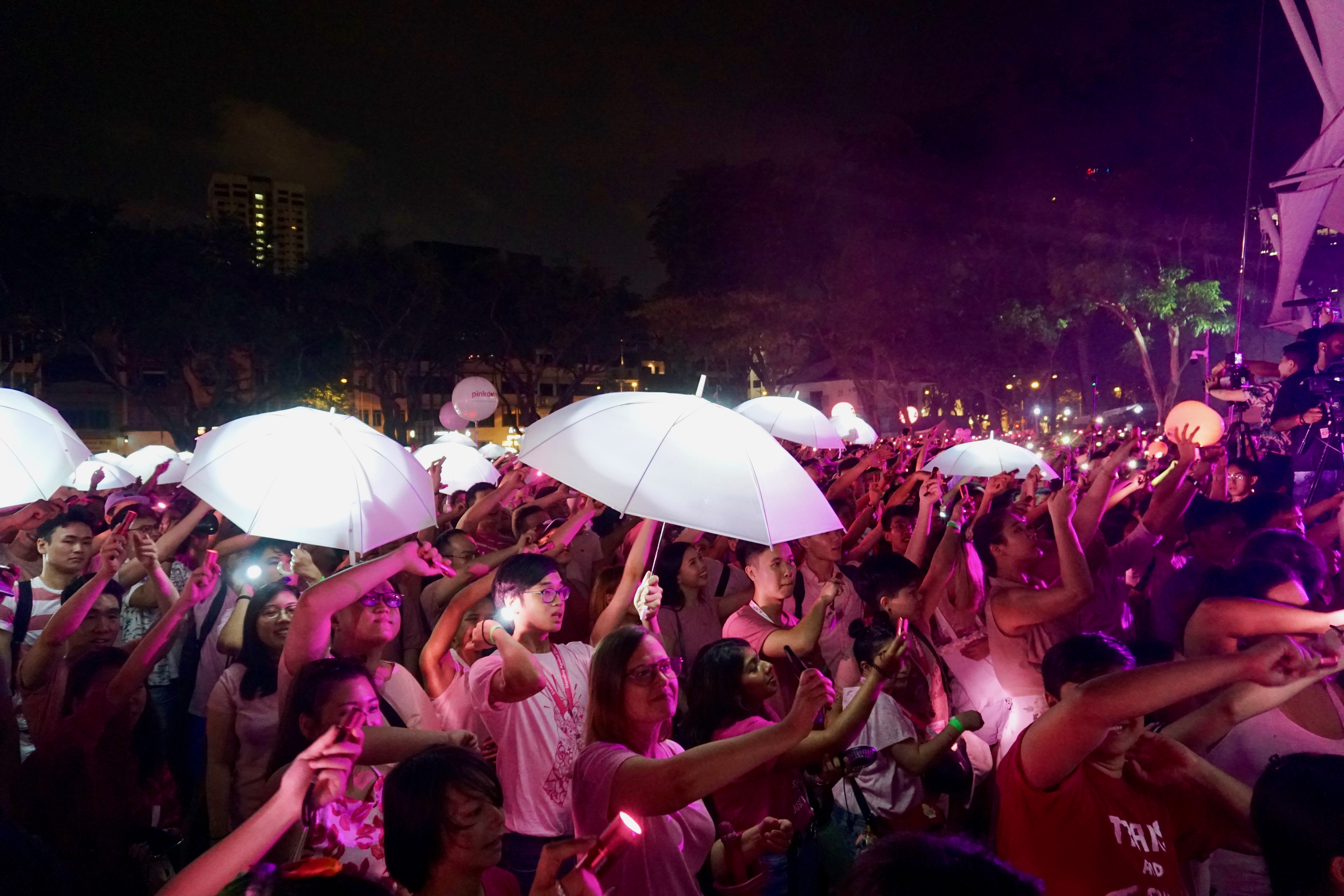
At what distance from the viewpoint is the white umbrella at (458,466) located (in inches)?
321

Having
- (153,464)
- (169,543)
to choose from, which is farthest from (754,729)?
(153,464)

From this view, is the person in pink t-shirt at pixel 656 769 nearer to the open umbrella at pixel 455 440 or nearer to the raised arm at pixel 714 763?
the raised arm at pixel 714 763

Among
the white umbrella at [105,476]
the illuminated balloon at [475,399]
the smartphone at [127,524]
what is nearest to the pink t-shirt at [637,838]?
the smartphone at [127,524]

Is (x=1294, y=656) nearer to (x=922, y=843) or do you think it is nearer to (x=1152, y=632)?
(x=922, y=843)

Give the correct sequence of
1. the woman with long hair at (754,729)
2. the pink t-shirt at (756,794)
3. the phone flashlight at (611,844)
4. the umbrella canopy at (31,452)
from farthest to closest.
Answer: the umbrella canopy at (31,452)
the pink t-shirt at (756,794)
the woman with long hair at (754,729)
the phone flashlight at (611,844)

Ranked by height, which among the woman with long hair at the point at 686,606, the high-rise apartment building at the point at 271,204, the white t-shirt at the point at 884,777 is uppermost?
the high-rise apartment building at the point at 271,204

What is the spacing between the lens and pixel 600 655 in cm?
277

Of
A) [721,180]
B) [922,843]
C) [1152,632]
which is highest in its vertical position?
[721,180]

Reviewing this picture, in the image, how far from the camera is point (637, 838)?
238 centimetres

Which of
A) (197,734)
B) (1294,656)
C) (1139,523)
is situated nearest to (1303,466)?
(1139,523)

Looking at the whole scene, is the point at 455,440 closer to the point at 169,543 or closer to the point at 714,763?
the point at 169,543

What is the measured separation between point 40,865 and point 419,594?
3686 millimetres

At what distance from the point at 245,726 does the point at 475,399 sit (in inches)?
488

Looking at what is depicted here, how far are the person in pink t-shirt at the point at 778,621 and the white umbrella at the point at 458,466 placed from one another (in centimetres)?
411
